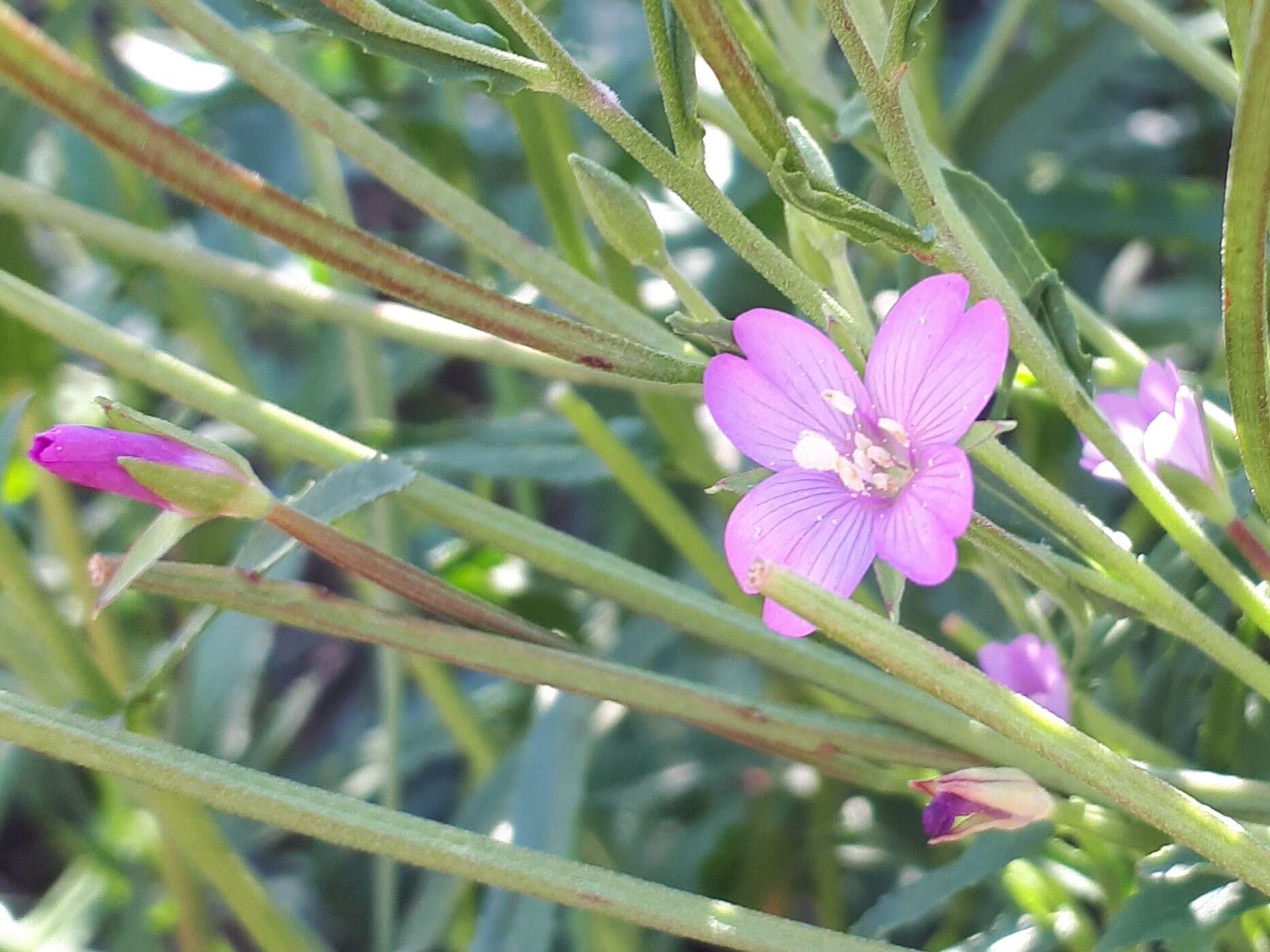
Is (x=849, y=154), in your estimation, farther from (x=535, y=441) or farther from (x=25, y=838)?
(x=25, y=838)

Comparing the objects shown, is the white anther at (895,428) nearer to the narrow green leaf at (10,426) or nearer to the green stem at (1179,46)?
the green stem at (1179,46)

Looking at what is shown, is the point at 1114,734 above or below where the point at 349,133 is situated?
below

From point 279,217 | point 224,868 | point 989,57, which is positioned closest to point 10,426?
point 224,868

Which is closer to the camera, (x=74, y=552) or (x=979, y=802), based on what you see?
(x=979, y=802)

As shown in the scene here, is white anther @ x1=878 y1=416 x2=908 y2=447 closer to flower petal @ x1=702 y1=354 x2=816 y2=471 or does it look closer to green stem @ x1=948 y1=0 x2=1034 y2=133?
flower petal @ x1=702 y1=354 x2=816 y2=471

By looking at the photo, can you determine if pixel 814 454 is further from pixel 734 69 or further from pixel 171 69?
pixel 171 69
